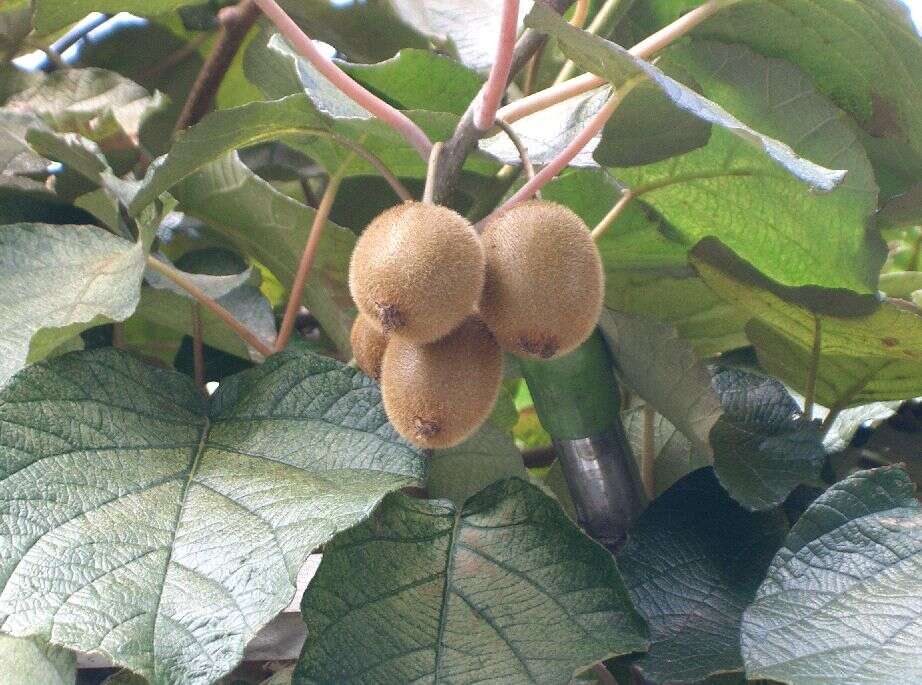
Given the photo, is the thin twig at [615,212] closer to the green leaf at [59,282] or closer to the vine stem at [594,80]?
the vine stem at [594,80]

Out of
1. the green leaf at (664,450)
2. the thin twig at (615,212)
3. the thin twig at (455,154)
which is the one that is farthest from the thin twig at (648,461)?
the thin twig at (455,154)

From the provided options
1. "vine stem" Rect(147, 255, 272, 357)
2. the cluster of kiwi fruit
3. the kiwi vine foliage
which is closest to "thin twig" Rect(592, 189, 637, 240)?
the kiwi vine foliage

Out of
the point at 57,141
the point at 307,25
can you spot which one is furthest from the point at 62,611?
the point at 307,25

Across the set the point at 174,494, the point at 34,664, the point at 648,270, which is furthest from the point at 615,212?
the point at 34,664

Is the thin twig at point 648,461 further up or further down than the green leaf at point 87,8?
further down

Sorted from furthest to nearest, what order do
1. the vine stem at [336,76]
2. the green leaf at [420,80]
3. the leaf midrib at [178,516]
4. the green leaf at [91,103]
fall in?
the green leaf at [91,103], the green leaf at [420,80], the vine stem at [336,76], the leaf midrib at [178,516]
